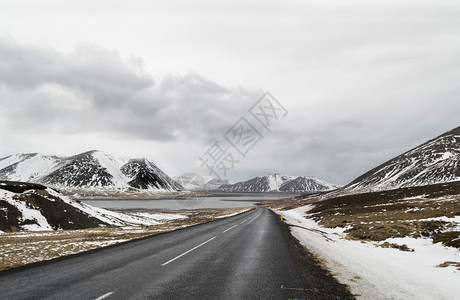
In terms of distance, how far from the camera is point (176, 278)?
912cm

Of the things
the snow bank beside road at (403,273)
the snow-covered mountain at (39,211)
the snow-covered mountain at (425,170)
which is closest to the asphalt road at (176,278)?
the snow bank beside road at (403,273)

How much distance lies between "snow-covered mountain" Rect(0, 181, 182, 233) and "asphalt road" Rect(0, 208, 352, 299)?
32999 millimetres

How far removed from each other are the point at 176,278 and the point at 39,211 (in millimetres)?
43480

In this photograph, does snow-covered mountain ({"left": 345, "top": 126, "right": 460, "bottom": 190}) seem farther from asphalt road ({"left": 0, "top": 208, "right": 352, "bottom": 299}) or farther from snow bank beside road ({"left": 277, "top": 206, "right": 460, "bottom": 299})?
asphalt road ({"left": 0, "top": 208, "right": 352, "bottom": 299})

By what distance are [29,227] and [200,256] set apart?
36826 mm

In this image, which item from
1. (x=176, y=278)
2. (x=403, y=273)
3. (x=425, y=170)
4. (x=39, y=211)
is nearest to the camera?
(x=176, y=278)

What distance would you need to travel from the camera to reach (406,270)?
11.8m

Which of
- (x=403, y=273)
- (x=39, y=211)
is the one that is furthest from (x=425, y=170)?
(x=39, y=211)

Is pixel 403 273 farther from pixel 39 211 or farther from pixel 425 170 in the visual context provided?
pixel 425 170

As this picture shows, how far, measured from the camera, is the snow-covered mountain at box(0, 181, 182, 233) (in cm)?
3800

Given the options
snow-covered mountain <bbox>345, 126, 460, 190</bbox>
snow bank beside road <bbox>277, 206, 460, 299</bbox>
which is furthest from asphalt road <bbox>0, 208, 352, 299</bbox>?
snow-covered mountain <bbox>345, 126, 460, 190</bbox>

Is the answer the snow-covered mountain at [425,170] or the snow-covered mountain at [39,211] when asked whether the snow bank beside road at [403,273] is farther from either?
the snow-covered mountain at [425,170]

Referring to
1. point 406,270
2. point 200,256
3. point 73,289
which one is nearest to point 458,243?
point 406,270

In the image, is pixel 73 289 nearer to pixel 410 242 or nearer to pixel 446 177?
pixel 410 242
